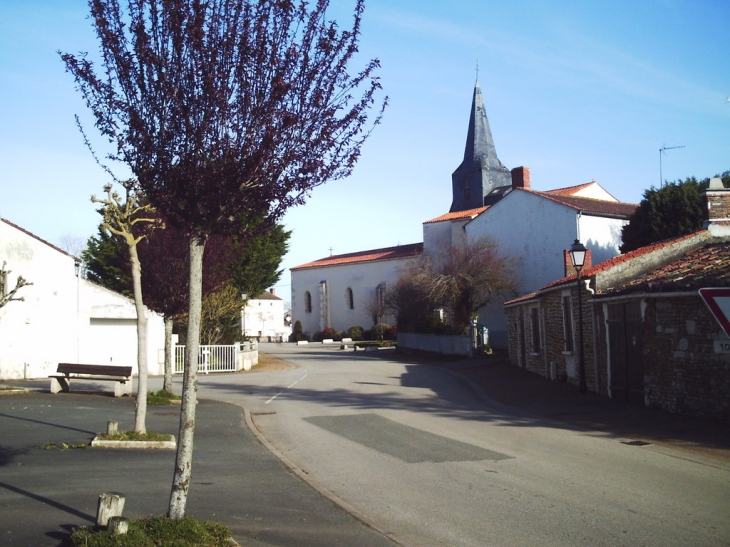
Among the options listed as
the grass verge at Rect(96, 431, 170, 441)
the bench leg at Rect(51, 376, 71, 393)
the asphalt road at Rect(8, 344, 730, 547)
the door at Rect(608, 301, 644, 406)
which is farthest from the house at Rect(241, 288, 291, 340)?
the grass verge at Rect(96, 431, 170, 441)

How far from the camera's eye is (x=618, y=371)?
54.7 feet

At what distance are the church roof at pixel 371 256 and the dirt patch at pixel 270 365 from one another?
28.6 meters

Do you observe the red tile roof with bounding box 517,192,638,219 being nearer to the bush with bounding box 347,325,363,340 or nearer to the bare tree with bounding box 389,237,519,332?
the bare tree with bounding box 389,237,519,332

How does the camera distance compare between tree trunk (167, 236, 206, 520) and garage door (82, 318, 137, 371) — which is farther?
garage door (82, 318, 137, 371)

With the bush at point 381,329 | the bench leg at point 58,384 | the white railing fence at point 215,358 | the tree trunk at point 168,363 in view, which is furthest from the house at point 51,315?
the bush at point 381,329

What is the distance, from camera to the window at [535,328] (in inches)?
1013

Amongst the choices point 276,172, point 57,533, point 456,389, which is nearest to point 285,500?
point 57,533

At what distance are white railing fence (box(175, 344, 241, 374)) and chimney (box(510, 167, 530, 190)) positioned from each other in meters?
29.6

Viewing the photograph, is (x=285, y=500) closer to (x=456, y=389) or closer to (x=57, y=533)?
(x=57, y=533)

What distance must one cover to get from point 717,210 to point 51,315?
23008 mm

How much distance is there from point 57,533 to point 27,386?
63.0 feet

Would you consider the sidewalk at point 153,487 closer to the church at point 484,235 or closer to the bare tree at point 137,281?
the bare tree at point 137,281

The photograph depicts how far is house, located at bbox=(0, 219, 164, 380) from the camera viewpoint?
26422 mm

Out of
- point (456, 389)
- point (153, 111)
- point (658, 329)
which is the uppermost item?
point (153, 111)
